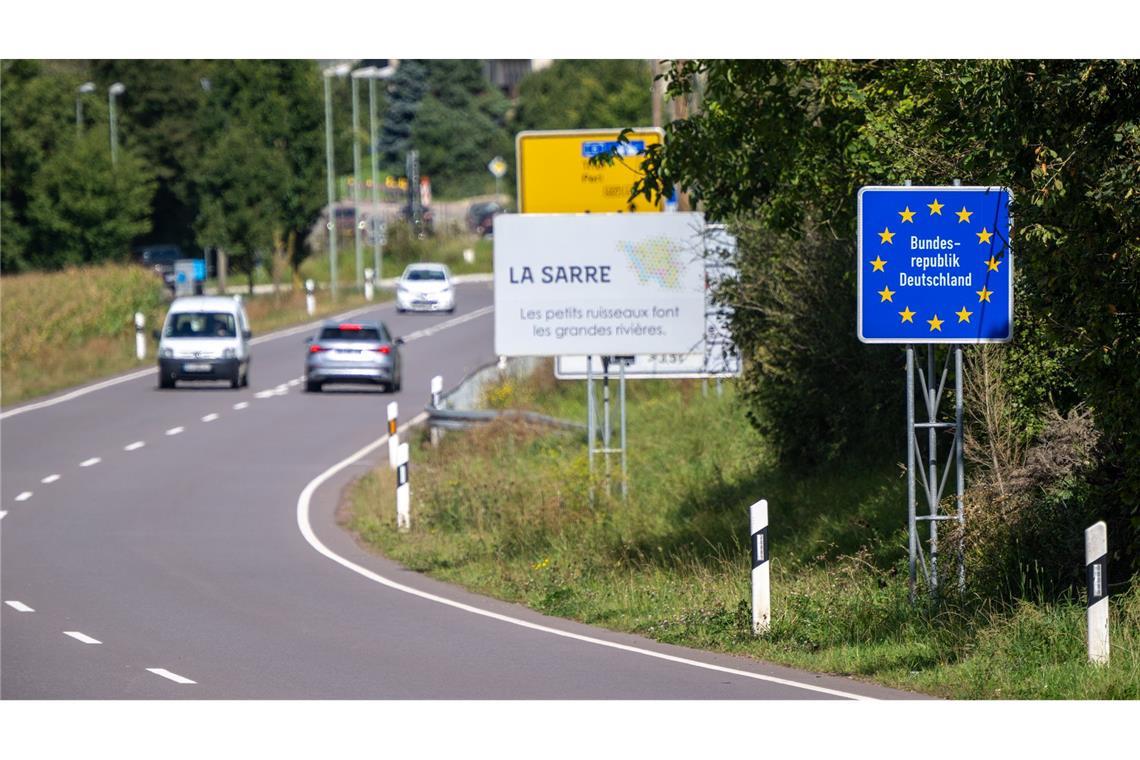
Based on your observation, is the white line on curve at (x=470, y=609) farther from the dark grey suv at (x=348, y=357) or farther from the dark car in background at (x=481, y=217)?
the dark car in background at (x=481, y=217)

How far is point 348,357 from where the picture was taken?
3747 centimetres

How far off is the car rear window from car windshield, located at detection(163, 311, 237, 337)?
2.17 metres

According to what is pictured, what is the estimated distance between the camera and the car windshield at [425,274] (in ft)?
203

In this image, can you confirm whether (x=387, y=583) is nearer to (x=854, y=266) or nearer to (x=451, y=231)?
(x=854, y=266)

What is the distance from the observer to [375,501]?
21.6 meters

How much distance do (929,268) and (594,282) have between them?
802cm

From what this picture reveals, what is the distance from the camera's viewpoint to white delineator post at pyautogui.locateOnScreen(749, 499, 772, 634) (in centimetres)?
1248

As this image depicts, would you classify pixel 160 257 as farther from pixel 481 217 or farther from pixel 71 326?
pixel 71 326

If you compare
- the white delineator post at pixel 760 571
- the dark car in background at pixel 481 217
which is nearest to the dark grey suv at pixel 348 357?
the white delineator post at pixel 760 571

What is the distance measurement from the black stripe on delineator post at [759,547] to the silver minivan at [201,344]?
2682 centimetres

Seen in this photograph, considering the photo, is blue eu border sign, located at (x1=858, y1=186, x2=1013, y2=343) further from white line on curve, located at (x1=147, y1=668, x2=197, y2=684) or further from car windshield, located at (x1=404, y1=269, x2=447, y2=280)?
car windshield, located at (x1=404, y1=269, x2=447, y2=280)

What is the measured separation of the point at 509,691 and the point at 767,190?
6.98 metres

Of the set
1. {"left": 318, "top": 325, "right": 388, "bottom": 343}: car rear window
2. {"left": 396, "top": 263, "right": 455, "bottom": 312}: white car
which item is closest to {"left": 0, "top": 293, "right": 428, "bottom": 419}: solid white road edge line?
{"left": 396, "top": 263, "right": 455, "bottom": 312}: white car

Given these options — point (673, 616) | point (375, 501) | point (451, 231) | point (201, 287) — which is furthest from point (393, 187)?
point (673, 616)
